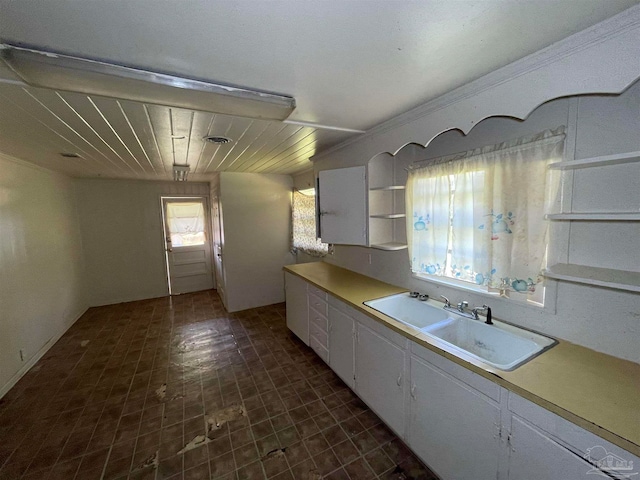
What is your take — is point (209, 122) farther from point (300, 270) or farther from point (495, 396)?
point (495, 396)

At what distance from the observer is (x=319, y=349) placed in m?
2.71

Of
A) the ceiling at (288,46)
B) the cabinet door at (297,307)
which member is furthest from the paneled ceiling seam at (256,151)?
the cabinet door at (297,307)

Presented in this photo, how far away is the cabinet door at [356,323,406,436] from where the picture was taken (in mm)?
1687

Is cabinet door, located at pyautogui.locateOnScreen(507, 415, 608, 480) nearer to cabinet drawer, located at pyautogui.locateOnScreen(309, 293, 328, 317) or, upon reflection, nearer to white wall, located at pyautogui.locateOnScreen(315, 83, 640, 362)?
white wall, located at pyautogui.locateOnScreen(315, 83, 640, 362)

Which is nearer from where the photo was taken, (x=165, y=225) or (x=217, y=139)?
(x=217, y=139)

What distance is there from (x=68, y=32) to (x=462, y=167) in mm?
2129

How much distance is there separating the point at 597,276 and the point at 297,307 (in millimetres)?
2595

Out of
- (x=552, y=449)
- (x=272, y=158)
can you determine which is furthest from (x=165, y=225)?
(x=552, y=449)

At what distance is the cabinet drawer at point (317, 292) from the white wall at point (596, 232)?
5.01ft

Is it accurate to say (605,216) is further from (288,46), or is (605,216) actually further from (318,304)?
(318,304)

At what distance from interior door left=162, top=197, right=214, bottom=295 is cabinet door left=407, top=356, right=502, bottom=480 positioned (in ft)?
16.3

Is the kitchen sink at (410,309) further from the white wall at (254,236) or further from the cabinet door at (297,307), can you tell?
the white wall at (254,236)

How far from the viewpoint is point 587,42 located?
3.34 ft

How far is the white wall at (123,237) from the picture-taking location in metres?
4.54
